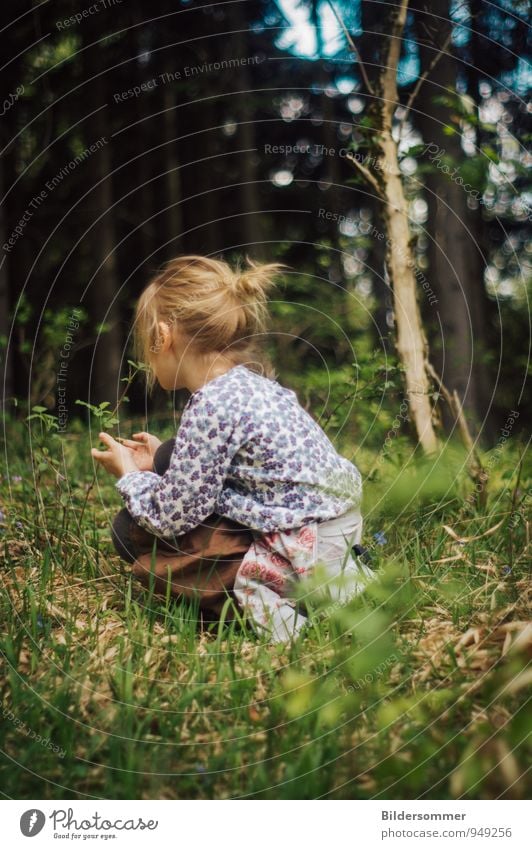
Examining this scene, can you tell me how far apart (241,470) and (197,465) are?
14 centimetres

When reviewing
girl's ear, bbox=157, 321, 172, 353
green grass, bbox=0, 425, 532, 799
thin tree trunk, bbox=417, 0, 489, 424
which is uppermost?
thin tree trunk, bbox=417, 0, 489, 424

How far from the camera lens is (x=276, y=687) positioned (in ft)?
5.55

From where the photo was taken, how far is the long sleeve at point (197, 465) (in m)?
2.08

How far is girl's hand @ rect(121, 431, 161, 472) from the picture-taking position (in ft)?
8.17

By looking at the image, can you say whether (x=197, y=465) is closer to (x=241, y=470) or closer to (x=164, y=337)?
(x=241, y=470)

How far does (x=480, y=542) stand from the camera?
247cm

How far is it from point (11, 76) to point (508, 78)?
423cm

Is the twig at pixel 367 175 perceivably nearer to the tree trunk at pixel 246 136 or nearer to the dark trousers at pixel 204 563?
the dark trousers at pixel 204 563

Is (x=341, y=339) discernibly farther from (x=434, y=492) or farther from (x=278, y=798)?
(x=278, y=798)

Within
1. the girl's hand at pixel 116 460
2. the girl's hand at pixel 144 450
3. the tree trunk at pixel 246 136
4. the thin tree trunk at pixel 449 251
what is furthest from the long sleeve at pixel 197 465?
the tree trunk at pixel 246 136

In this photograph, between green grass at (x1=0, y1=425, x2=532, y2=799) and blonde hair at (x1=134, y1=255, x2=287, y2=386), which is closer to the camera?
green grass at (x1=0, y1=425, x2=532, y2=799)

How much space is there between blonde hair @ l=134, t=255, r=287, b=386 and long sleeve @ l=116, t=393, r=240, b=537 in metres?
0.27

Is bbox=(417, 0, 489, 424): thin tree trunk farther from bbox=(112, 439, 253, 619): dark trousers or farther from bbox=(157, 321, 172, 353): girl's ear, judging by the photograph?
bbox=(112, 439, 253, 619): dark trousers

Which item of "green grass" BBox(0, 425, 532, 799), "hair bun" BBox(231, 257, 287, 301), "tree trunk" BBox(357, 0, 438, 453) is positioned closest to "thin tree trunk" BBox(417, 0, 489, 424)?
"tree trunk" BBox(357, 0, 438, 453)
